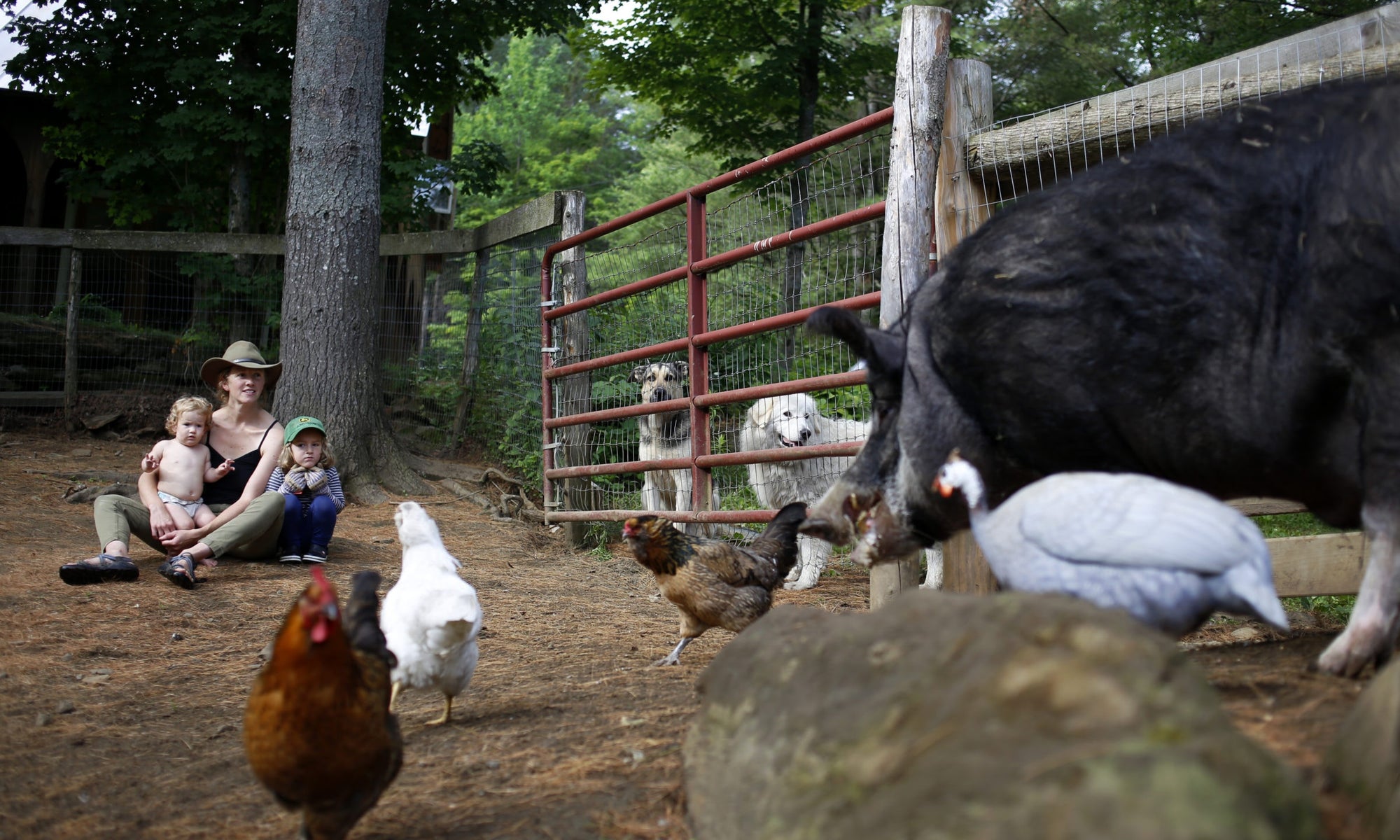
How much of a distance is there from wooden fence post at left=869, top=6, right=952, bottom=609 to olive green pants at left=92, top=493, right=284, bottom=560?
3.77m

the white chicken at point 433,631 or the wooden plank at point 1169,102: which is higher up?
the wooden plank at point 1169,102

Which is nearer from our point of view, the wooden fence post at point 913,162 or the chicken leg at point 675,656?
the chicken leg at point 675,656

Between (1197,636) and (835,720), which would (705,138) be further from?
(835,720)

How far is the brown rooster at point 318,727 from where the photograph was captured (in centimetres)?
230

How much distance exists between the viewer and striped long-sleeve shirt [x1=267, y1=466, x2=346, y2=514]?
6.43 metres

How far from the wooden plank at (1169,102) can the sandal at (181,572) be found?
14.7 ft

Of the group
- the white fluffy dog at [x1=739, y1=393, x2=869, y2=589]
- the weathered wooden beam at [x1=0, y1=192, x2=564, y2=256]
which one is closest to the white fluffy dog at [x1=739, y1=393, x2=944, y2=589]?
the white fluffy dog at [x1=739, y1=393, x2=869, y2=589]

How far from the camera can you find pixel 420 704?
3.95m

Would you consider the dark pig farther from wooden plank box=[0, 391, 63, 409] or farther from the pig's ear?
wooden plank box=[0, 391, 63, 409]

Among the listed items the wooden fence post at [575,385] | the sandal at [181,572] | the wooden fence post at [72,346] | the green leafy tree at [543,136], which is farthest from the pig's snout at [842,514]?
the green leafy tree at [543,136]

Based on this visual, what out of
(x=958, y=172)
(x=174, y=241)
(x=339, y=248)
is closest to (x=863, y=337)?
(x=958, y=172)

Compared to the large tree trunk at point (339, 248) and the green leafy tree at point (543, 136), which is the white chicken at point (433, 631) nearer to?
the large tree trunk at point (339, 248)

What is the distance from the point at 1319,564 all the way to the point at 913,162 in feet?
7.14

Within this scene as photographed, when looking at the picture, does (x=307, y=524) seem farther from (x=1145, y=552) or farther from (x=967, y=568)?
(x=1145, y=552)
